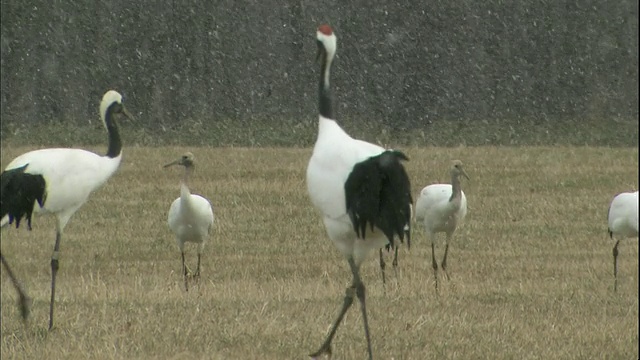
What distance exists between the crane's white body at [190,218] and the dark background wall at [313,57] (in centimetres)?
2783

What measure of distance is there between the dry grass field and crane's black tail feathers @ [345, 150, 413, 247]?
884mm

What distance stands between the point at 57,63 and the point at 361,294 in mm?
36325

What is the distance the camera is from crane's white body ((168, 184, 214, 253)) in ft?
42.1

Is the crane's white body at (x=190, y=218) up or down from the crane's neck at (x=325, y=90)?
down

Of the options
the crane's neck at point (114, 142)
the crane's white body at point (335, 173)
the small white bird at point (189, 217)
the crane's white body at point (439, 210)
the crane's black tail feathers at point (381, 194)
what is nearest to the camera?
the crane's black tail feathers at point (381, 194)

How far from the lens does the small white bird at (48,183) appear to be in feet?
30.1

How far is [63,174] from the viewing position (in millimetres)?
9430

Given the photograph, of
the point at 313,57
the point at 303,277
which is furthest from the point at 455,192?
the point at 313,57

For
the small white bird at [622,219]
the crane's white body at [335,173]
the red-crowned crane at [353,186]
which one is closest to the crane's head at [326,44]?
the red-crowned crane at [353,186]

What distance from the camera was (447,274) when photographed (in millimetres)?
12250

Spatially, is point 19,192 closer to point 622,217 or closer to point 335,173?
point 335,173

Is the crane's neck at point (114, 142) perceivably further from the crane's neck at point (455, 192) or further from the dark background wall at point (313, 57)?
the dark background wall at point (313, 57)

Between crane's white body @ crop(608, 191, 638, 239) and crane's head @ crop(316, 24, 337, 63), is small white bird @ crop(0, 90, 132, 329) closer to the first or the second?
crane's head @ crop(316, 24, 337, 63)

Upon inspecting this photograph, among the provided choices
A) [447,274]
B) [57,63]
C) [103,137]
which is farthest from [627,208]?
[57,63]
